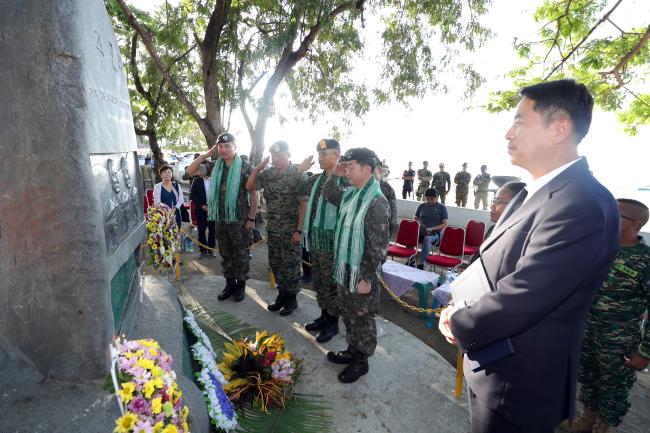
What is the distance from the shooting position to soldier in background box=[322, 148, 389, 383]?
303 centimetres

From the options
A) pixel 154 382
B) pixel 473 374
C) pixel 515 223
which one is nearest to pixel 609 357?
pixel 473 374

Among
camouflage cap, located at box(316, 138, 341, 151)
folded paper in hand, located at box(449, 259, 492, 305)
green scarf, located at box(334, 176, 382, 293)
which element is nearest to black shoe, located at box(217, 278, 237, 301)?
green scarf, located at box(334, 176, 382, 293)

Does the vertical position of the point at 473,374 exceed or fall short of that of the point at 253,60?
it falls short

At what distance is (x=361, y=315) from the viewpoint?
322 cm

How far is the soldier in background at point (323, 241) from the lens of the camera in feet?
12.9

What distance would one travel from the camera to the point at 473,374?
165cm

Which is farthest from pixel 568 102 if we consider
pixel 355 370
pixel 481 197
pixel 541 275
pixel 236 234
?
pixel 481 197

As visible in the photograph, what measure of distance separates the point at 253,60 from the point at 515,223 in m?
9.85

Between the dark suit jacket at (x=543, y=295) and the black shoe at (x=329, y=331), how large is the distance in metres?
2.53

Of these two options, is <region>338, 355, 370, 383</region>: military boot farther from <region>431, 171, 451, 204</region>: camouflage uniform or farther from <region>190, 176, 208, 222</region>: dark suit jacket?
<region>431, 171, 451, 204</region>: camouflage uniform

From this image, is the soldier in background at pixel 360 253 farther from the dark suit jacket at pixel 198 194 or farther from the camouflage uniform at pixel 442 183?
the camouflage uniform at pixel 442 183

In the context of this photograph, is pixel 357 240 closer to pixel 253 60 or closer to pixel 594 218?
pixel 594 218

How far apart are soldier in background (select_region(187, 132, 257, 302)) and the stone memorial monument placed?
287 centimetres

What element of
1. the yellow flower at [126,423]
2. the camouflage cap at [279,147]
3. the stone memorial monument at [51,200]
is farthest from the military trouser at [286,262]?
the yellow flower at [126,423]
